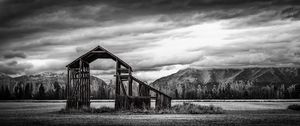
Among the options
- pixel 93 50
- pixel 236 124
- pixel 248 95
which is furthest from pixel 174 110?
pixel 248 95

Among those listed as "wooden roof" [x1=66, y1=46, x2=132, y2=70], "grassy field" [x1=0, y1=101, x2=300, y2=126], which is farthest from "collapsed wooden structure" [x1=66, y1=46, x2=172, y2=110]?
"grassy field" [x1=0, y1=101, x2=300, y2=126]

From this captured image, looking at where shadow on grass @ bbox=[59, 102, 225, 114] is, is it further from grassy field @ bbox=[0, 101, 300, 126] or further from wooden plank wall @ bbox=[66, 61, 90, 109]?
grassy field @ bbox=[0, 101, 300, 126]

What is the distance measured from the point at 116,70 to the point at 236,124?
18614mm

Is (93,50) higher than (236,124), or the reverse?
(93,50)

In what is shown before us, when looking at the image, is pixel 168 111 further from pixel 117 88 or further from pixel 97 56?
pixel 97 56

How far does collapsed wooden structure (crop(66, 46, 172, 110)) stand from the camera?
40.1 meters

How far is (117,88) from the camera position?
40.4 meters

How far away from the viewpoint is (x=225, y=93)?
17000cm

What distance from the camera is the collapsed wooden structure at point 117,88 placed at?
4009cm

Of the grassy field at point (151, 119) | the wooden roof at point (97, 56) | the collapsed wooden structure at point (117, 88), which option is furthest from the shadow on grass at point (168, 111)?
the wooden roof at point (97, 56)

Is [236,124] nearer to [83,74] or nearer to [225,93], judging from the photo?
[83,74]

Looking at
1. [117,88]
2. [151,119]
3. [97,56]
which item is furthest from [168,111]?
[97,56]

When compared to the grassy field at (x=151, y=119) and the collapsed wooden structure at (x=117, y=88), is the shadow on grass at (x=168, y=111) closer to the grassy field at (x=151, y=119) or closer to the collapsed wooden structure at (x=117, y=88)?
the collapsed wooden structure at (x=117, y=88)

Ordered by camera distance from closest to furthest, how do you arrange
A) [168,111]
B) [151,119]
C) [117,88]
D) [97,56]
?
[151,119] → [168,111] → [117,88] → [97,56]
